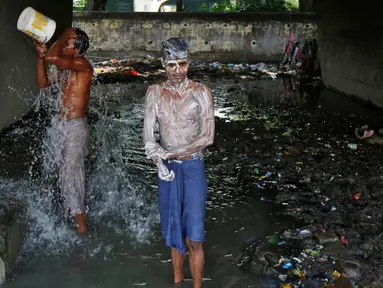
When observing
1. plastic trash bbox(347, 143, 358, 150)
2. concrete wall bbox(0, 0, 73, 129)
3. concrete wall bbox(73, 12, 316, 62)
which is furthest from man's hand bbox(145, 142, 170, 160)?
concrete wall bbox(73, 12, 316, 62)

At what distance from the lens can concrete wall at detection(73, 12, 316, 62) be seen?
15.5 m

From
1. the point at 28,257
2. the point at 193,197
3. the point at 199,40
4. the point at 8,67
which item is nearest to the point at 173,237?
the point at 193,197

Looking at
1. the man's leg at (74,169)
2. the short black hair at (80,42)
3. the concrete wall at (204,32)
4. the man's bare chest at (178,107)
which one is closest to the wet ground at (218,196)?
the man's leg at (74,169)

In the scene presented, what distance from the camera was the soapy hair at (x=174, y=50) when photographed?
292 cm

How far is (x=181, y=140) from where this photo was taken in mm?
3072

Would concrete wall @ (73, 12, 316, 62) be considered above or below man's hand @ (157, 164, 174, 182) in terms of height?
above

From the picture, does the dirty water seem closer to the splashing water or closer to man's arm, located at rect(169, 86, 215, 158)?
the splashing water

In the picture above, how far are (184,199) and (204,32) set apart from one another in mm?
13349

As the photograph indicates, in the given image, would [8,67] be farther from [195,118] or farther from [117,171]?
[195,118]

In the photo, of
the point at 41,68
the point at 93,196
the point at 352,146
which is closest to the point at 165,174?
the point at 41,68

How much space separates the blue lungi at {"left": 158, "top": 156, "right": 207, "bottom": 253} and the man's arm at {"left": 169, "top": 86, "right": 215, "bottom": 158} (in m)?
0.09

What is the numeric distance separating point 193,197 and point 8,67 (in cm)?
551

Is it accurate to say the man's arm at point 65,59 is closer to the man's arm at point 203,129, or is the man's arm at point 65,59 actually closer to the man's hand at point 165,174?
the man's arm at point 203,129

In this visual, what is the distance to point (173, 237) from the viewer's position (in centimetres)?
307
